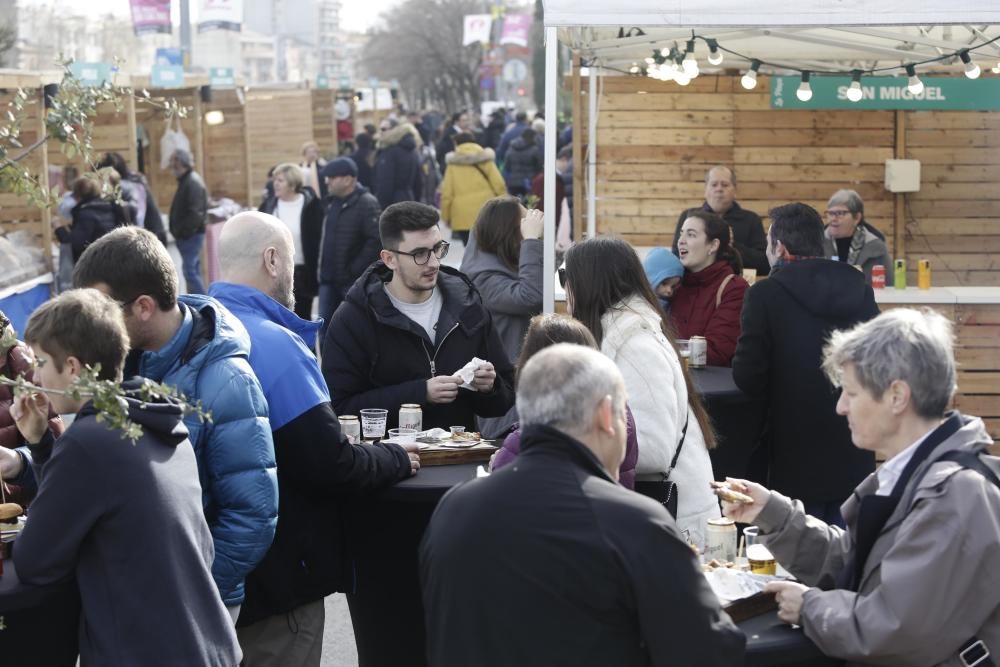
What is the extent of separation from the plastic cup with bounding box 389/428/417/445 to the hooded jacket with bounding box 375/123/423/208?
468 inches

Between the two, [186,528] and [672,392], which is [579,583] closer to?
[186,528]

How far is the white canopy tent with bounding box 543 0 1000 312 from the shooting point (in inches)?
251

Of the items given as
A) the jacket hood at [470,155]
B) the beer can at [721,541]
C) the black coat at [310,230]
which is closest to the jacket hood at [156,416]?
the beer can at [721,541]

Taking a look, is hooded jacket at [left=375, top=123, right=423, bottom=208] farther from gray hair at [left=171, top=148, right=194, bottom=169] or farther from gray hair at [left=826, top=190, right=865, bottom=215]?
gray hair at [left=826, top=190, right=865, bottom=215]

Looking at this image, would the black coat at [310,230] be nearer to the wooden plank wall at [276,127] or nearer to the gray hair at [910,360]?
the gray hair at [910,360]

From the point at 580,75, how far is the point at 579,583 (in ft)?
33.4

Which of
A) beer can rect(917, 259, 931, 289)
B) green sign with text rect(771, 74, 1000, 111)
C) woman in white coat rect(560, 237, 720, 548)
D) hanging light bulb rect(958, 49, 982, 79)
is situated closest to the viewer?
woman in white coat rect(560, 237, 720, 548)

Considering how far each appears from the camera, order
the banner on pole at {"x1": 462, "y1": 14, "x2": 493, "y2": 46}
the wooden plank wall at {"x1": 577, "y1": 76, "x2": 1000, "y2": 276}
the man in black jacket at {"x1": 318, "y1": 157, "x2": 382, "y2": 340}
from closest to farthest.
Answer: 1. the man in black jacket at {"x1": 318, "y1": 157, "x2": 382, "y2": 340}
2. the wooden plank wall at {"x1": 577, "y1": 76, "x2": 1000, "y2": 276}
3. the banner on pole at {"x1": 462, "y1": 14, "x2": 493, "y2": 46}

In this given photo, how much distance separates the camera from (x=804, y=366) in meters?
6.34

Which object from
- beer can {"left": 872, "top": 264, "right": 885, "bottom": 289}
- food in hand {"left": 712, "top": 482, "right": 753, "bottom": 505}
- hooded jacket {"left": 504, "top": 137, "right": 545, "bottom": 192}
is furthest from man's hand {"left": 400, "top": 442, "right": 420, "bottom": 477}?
hooded jacket {"left": 504, "top": 137, "right": 545, "bottom": 192}

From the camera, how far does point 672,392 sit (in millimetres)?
4836

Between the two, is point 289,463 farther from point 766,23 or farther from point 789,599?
point 766,23

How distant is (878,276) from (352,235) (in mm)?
4207

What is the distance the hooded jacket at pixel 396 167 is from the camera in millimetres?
17312
